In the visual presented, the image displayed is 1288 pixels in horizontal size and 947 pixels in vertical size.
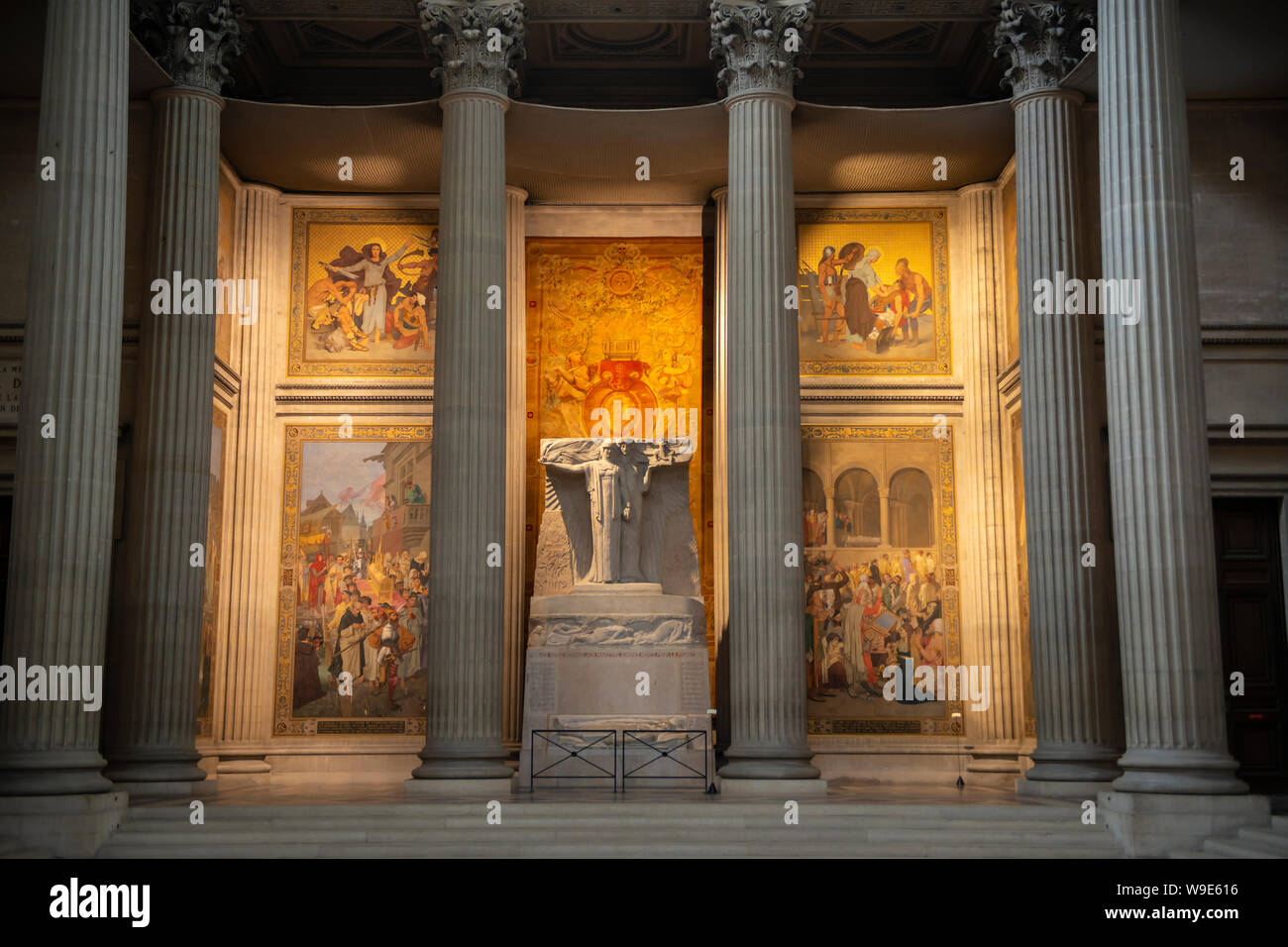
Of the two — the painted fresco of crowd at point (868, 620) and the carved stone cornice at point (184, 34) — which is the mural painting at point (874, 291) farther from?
the carved stone cornice at point (184, 34)

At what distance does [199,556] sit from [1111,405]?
1019 centimetres

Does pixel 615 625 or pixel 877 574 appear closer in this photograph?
pixel 615 625

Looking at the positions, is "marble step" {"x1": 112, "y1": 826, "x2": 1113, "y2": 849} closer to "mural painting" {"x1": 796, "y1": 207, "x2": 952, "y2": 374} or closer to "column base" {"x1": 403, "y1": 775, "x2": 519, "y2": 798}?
"column base" {"x1": 403, "y1": 775, "x2": 519, "y2": 798}

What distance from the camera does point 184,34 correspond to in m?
17.1

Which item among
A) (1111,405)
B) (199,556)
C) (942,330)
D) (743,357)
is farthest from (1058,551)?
(199,556)

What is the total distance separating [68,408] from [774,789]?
8182 mm

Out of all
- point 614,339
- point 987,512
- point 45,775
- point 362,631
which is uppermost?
point 614,339

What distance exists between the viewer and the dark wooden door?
54.9 feet

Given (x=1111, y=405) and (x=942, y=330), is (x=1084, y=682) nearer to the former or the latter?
(x=1111, y=405)

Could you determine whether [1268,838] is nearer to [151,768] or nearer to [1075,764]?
[1075,764]

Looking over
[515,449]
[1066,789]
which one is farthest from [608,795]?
[515,449]

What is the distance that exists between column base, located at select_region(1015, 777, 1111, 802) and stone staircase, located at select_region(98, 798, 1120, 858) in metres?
1.04

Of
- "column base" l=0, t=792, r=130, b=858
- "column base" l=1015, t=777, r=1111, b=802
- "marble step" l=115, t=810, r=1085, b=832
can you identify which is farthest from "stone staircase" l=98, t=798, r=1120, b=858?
"column base" l=1015, t=777, r=1111, b=802
